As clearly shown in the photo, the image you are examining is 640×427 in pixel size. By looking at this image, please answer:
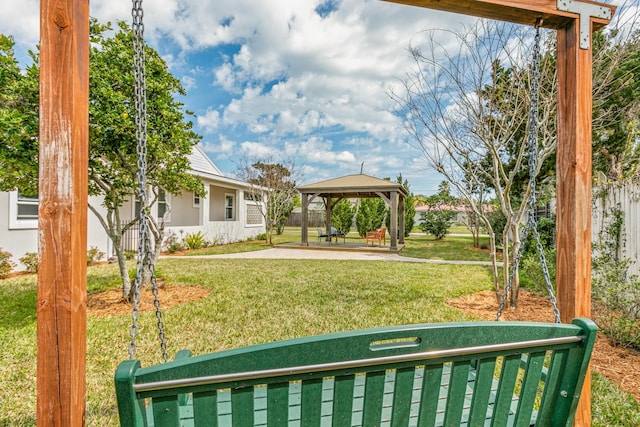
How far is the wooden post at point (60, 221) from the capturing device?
4.16 ft

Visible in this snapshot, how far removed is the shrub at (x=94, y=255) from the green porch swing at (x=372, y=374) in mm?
9014

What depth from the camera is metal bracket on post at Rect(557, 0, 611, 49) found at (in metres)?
2.00

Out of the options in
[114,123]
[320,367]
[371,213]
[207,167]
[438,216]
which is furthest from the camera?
[371,213]

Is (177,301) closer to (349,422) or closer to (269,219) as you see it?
(349,422)

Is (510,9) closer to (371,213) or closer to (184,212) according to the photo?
(184,212)

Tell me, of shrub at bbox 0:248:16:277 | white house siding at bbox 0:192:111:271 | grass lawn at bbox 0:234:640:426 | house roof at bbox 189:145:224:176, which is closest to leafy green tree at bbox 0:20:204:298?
grass lawn at bbox 0:234:640:426

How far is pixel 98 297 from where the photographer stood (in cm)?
543

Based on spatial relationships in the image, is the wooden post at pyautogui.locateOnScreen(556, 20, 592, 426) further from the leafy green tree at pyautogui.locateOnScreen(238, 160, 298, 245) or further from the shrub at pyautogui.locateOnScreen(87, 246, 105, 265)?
the leafy green tree at pyautogui.locateOnScreen(238, 160, 298, 245)

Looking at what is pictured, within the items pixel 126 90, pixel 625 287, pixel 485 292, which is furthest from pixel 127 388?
pixel 485 292

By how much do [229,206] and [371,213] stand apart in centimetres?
824

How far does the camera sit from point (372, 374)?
1095 millimetres

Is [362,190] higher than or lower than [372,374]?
higher

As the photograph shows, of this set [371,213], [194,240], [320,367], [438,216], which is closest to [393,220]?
[371,213]

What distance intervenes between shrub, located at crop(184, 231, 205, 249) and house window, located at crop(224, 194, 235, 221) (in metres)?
3.70
